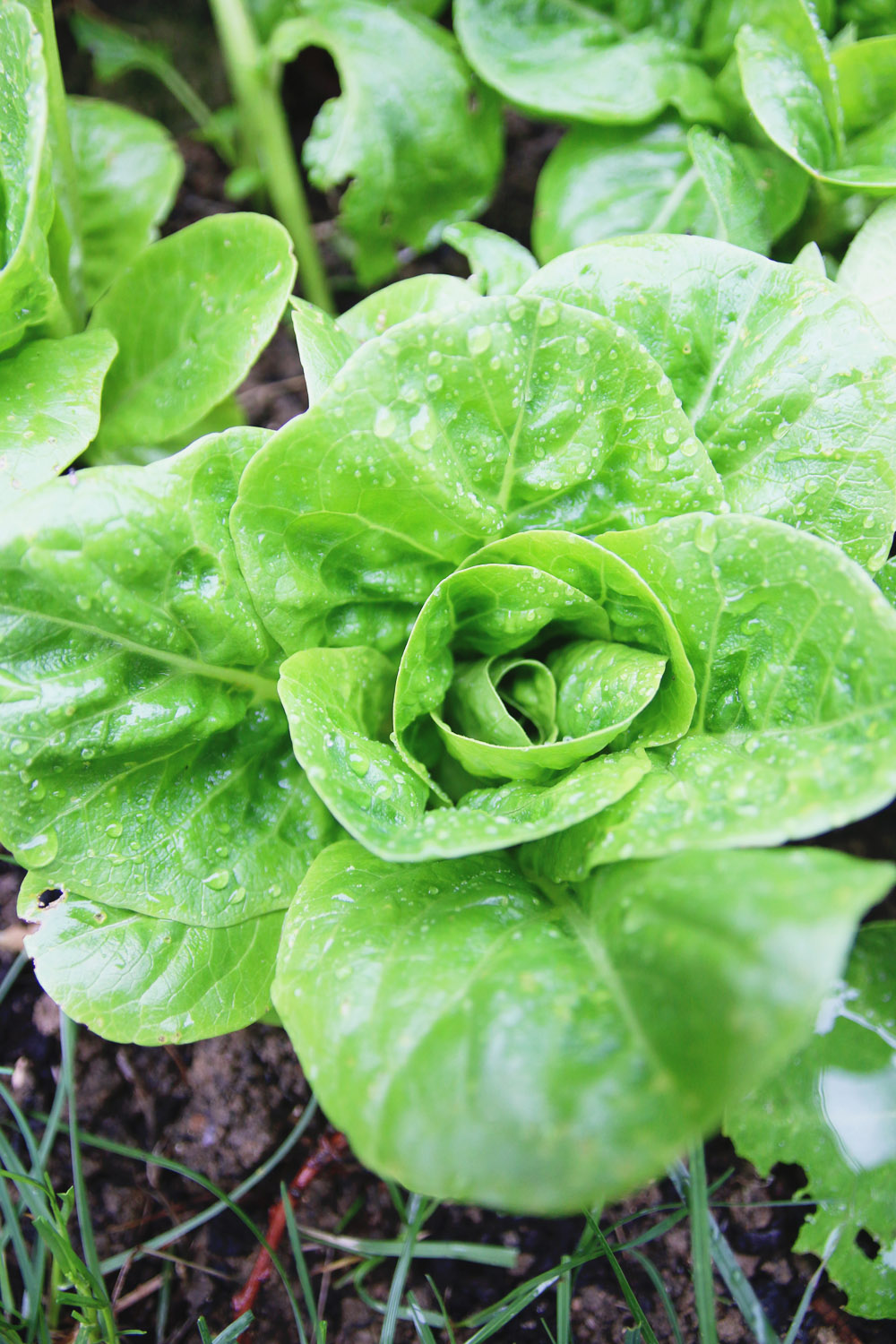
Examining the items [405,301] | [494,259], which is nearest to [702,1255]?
[405,301]

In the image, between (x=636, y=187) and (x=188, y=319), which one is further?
(x=636, y=187)

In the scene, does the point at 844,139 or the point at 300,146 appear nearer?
the point at 844,139

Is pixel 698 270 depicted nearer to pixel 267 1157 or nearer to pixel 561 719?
pixel 561 719

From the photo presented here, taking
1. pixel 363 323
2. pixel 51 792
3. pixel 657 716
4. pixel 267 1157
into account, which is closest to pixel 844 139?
pixel 363 323

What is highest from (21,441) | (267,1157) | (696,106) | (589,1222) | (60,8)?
(60,8)

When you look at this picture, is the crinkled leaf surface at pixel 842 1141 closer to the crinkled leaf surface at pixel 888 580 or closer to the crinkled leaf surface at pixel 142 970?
the crinkled leaf surface at pixel 888 580

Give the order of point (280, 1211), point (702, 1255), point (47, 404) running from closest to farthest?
point (702, 1255)
point (47, 404)
point (280, 1211)

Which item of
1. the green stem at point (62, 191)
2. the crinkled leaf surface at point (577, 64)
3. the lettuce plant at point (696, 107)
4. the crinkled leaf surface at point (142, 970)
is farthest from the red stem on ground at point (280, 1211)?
the crinkled leaf surface at point (577, 64)

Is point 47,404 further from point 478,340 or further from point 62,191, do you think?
point 478,340
